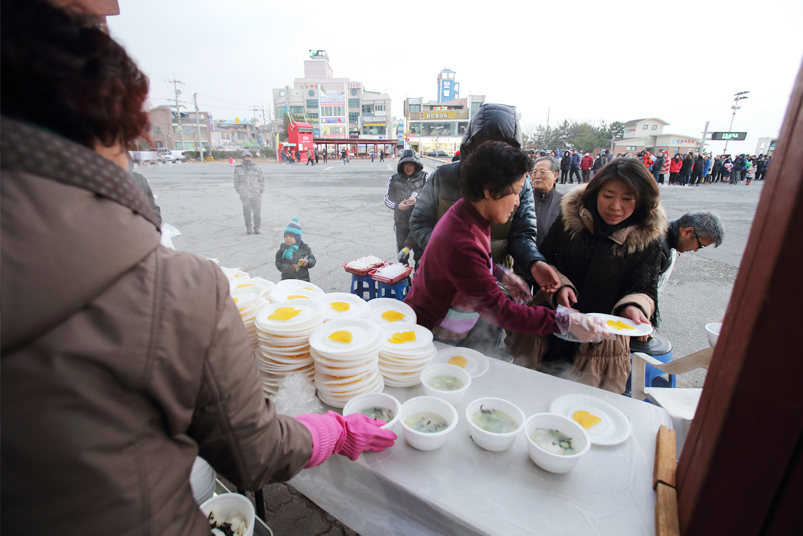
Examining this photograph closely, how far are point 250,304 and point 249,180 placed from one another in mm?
6896

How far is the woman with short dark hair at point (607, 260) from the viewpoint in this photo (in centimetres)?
209

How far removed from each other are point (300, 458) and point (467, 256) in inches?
45.3

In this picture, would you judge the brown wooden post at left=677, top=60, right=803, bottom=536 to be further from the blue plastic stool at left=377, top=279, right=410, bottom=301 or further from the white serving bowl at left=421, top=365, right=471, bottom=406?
the blue plastic stool at left=377, top=279, right=410, bottom=301

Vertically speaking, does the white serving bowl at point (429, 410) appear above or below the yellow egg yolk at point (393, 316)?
below

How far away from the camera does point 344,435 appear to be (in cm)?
125

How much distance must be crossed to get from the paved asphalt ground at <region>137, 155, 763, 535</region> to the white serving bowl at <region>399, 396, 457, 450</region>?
3.75 feet

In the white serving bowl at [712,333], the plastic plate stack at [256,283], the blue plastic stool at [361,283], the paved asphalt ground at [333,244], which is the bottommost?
the paved asphalt ground at [333,244]

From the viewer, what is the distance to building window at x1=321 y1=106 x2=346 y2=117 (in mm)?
67875

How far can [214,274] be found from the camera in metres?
0.77

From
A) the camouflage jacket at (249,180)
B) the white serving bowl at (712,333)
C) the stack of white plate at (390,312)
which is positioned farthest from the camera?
the camouflage jacket at (249,180)

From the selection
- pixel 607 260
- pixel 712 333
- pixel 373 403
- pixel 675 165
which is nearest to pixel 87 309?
pixel 373 403

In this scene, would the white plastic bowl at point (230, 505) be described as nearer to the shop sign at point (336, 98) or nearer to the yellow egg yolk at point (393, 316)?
the yellow egg yolk at point (393, 316)

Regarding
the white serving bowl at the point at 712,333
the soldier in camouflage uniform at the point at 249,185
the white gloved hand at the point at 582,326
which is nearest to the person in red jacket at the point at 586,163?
the soldier in camouflage uniform at the point at 249,185

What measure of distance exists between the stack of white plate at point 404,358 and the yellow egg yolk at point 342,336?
0.16 metres
